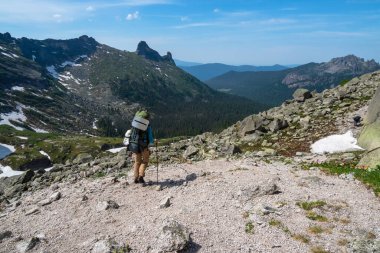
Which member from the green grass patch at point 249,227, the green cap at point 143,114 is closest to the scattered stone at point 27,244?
the green cap at point 143,114

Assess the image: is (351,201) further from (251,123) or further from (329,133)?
(251,123)

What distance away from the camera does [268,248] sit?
12.5m

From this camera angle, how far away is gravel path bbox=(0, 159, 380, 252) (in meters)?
13.2

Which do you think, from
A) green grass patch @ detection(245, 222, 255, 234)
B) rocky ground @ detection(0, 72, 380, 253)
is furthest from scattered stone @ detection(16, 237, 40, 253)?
green grass patch @ detection(245, 222, 255, 234)

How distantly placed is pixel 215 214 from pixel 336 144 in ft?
62.5

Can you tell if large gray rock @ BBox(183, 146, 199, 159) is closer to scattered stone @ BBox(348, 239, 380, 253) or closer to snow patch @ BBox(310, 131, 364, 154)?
snow patch @ BBox(310, 131, 364, 154)

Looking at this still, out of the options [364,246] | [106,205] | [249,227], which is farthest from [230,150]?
[364,246]

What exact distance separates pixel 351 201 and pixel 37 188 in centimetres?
2060

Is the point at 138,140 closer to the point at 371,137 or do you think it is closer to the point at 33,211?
the point at 33,211

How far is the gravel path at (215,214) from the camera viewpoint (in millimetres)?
13203

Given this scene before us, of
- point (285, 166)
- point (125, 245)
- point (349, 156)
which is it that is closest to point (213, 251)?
point (125, 245)

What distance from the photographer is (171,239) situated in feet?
41.2

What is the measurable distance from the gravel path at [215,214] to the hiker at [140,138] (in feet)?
4.85

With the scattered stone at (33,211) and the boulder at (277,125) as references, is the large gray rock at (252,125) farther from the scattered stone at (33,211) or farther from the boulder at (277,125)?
the scattered stone at (33,211)
